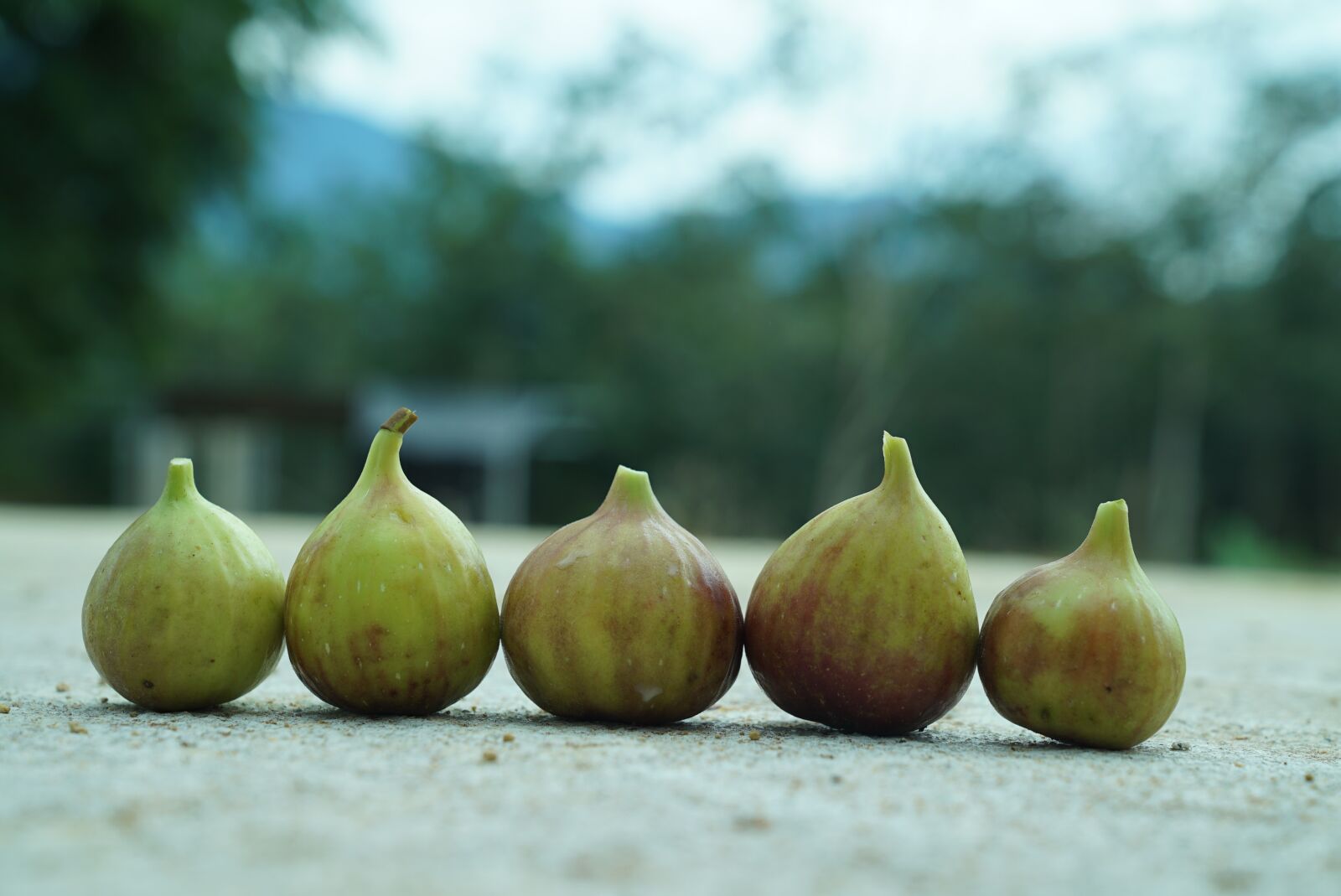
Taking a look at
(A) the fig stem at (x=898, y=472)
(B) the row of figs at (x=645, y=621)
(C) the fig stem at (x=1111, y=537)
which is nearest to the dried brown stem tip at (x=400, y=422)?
(B) the row of figs at (x=645, y=621)

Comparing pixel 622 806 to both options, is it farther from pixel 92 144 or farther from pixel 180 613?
pixel 92 144

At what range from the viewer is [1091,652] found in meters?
2.30

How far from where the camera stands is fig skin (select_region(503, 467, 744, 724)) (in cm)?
230

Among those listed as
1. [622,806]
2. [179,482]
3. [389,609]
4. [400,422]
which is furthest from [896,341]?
[622,806]

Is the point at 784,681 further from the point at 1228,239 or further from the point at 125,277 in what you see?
the point at 1228,239

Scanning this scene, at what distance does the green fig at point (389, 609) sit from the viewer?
2.32m

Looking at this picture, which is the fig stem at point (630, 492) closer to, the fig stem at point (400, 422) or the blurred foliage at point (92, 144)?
the fig stem at point (400, 422)

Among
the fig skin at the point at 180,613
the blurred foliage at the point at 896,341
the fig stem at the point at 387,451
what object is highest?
the blurred foliage at the point at 896,341

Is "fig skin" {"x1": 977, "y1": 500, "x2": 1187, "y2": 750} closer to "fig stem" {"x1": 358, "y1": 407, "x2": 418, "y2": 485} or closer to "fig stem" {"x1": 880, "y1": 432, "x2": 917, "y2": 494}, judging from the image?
"fig stem" {"x1": 880, "y1": 432, "x2": 917, "y2": 494}

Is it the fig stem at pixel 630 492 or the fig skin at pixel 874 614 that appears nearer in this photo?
the fig skin at pixel 874 614

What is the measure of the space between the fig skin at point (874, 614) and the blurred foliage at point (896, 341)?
1351 cm

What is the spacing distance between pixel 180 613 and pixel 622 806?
3.57ft

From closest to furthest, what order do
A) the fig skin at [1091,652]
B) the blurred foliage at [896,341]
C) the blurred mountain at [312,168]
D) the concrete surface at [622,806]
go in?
1. the concrete surface at [622,806]
2. the fig skin at [1091,652]
3. the blurred mountain at [312,168]
4. the blurred foliage at [896,341]

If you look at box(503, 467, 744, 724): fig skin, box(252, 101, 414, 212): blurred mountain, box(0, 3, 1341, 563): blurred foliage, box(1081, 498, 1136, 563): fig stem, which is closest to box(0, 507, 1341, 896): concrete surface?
box(503, 467, 744, 724): fig skin
